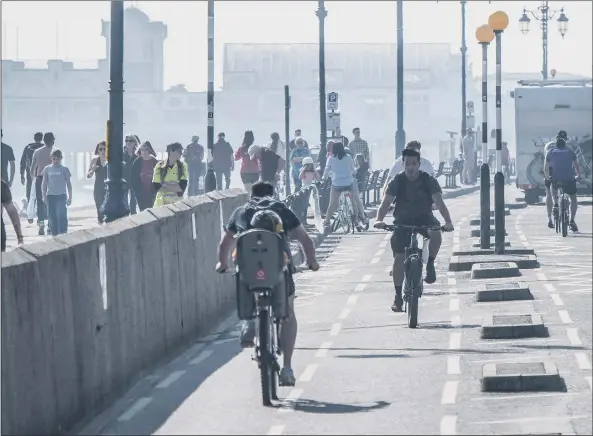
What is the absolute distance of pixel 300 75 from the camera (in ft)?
568

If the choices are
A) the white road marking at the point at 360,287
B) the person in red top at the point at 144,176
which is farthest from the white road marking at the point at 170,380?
the person in red top at the point at 144,176

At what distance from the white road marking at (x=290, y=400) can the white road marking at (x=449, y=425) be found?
108 cm

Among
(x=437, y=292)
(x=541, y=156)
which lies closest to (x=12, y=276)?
(x=437, y=292)

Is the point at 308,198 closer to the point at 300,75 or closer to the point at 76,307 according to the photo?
the point at 76,307

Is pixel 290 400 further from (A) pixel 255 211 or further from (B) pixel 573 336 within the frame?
(B) pixel 573 336

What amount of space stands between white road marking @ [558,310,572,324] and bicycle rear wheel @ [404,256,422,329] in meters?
1.61

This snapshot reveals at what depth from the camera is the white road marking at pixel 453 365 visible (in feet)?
45.4

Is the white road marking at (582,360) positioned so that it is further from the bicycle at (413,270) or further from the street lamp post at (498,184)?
the street lamp post at (498,184)

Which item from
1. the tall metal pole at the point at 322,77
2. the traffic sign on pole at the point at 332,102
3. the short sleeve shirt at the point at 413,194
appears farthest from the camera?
the traffic sign on pole at the point at 332,102

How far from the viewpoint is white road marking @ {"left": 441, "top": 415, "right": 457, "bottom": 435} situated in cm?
1066

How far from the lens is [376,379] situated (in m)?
13.5

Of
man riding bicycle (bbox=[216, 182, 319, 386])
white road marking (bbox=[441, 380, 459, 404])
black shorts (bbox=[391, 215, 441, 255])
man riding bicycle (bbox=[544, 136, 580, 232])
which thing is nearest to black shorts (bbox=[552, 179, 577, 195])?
man riding bicycle (bbox=[544, 136, 580, 232])

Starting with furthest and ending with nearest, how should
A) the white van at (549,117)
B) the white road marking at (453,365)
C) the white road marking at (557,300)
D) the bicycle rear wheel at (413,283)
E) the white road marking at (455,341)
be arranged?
the white van at (549,117)
the white road marking at (557,300)
the bicycle rear wheel at (413,283)
the white road marking at (455,341)
the white road marking at (453,365)

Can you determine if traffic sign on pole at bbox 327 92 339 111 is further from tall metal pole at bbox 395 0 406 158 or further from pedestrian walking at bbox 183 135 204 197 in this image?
tall metal pole at bbox 395 0 406 158
